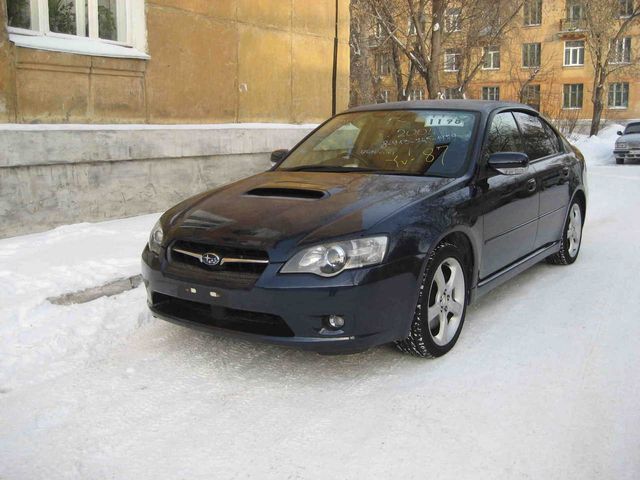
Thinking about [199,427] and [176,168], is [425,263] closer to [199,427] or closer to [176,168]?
[199,427]

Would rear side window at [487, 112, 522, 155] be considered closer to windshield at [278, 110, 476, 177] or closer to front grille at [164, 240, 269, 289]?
windshield at [278, 110, 476, 177]

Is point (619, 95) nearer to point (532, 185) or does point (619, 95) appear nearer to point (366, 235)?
point (532, 185)

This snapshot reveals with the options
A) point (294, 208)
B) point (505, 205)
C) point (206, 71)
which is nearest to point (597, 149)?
point (206, 71)

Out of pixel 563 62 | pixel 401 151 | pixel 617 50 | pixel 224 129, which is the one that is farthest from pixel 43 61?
pixel 563 62

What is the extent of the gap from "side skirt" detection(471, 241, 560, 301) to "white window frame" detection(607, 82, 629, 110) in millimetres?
45620

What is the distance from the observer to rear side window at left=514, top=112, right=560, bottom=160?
17.9 feet

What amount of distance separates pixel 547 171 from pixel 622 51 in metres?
38.9

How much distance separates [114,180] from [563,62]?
4753cm

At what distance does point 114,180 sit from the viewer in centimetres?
769

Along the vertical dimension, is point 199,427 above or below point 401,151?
below

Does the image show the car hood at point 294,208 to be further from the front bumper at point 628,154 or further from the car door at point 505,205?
the front bumper at point 628,154

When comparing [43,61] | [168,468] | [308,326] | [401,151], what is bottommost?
[168,468]

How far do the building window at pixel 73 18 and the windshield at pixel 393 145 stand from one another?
3791 millimetres

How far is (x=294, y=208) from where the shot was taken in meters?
3.83
